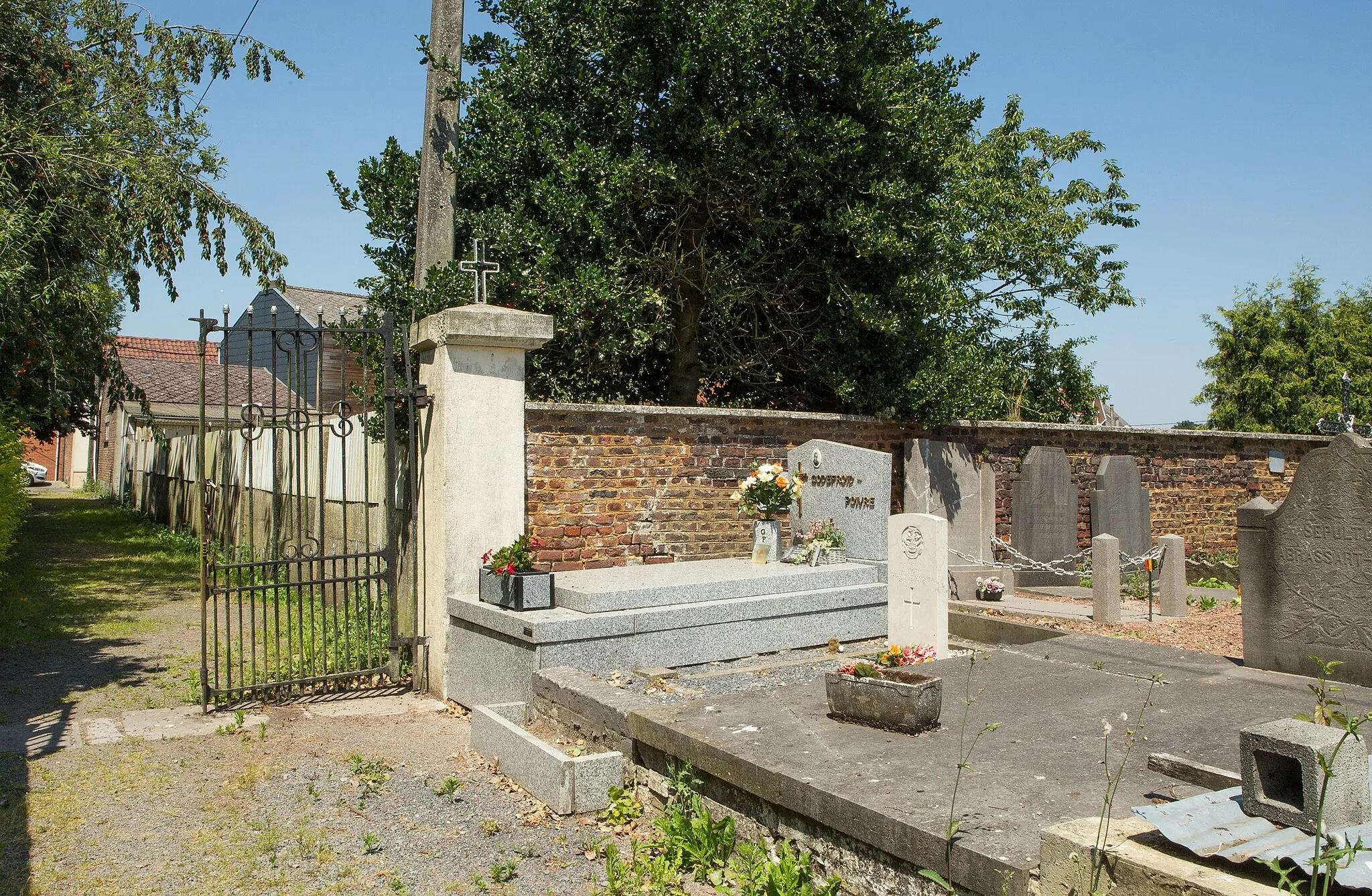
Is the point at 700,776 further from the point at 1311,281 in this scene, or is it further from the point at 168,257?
the point at 1311,281

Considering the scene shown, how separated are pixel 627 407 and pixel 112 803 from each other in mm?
5247

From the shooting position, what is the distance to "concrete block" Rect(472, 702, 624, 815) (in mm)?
5328

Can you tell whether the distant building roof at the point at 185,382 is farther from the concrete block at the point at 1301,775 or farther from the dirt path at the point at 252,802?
the concrete block at the point at 1301,775

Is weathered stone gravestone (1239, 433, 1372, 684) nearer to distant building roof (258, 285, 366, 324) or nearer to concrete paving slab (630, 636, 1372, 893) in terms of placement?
concrete paving slab (630, 636, 1372, 893)

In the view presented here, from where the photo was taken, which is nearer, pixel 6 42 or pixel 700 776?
pixel 700 776

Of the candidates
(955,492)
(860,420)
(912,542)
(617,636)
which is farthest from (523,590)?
(955,492)

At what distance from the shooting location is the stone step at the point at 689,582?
23.7 feet

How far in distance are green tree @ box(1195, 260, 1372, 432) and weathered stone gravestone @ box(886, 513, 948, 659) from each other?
2363 cm

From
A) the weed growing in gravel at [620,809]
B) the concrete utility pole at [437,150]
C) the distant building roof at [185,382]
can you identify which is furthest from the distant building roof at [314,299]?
the weed growing in gravel at [620,809]

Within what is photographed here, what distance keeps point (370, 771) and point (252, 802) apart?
693 millimetres

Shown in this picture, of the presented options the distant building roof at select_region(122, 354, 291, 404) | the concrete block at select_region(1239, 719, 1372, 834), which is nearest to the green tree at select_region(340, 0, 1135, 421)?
the concrete block at select_region(1239, 719, 1372, 834)

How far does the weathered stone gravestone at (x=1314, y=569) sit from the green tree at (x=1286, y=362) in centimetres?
2324

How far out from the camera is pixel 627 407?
940cm

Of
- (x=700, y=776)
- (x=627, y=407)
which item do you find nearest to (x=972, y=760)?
(x=700, y=776)
